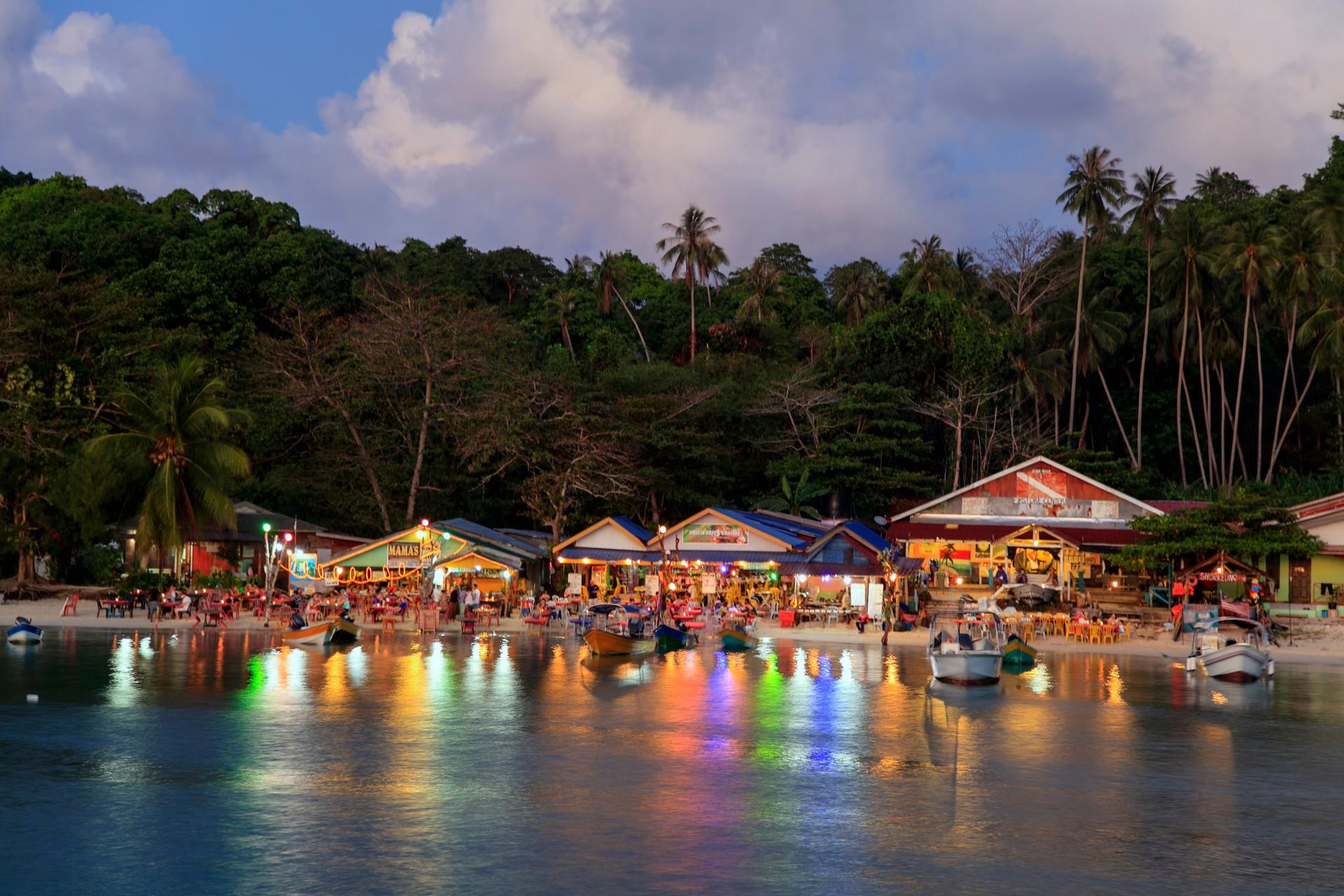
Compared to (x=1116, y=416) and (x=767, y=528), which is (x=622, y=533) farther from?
(x=1116, y=416)

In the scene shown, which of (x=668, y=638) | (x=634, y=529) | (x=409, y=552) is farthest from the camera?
(x=634, y=529)

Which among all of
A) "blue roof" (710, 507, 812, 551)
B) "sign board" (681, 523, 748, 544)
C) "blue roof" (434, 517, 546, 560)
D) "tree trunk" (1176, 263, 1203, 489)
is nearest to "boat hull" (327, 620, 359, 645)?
"blue roof" (434, 517, 546, 560)

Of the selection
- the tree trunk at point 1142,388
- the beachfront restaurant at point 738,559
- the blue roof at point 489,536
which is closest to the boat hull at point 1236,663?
the beachfront restaurant at point 738,559

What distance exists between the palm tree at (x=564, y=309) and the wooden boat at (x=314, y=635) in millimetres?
39791

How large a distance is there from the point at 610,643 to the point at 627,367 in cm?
3325

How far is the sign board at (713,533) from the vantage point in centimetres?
5066

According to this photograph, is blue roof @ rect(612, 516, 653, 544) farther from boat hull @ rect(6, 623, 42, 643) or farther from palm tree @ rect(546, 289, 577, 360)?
palm tree @ rect(546, 289, 577, 360)

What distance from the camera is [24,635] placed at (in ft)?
127

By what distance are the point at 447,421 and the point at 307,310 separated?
40.4 feet

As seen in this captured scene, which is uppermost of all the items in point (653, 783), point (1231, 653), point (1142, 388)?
point (1142, 388)

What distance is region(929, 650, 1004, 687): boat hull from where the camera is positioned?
105 ft

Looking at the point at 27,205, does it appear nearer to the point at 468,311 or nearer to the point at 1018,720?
the point at 468,311

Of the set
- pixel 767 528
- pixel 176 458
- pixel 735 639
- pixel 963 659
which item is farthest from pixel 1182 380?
pixel 176 458

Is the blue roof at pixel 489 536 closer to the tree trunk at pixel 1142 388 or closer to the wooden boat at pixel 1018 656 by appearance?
the wooden boat at pixel 1018 656
